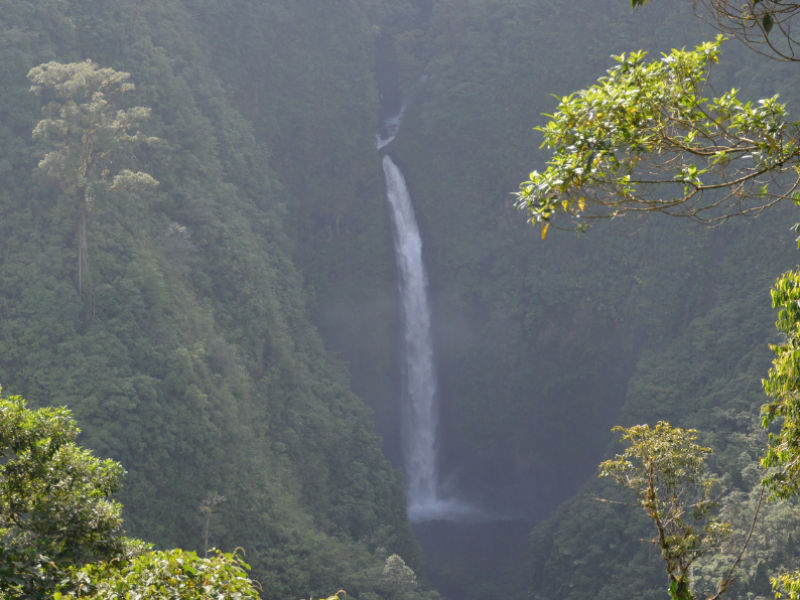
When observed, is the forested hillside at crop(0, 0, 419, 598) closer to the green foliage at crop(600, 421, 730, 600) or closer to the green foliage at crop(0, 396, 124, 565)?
the green foliage at crop(0, 396, 124, 565)

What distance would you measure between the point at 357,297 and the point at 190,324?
476 inches

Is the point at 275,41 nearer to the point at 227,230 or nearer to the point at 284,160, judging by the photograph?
the point at 284,160

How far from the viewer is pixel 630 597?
18.2 meters

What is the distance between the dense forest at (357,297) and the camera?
16.9m

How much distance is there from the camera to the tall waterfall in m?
30.0

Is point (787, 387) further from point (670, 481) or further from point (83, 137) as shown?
point (83, 137)

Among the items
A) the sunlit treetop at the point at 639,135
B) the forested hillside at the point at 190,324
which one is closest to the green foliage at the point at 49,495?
the sunlit treetop at the point at 639,135

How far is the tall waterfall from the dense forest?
2.15 feet

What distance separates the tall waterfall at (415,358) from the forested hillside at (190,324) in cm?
556

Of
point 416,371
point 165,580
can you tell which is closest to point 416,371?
point 416,371

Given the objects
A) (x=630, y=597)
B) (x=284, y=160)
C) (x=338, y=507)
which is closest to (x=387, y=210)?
(x=284, y=160)

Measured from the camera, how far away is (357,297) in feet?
101

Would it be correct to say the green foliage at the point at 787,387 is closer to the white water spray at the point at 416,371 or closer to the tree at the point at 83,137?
the tree at the point at 83,137

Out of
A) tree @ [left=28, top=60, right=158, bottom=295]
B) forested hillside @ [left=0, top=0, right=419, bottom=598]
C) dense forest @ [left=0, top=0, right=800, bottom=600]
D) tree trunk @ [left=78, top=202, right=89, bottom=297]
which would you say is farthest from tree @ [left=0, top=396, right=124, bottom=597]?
tree @ [left=28, top=60, right=158, bottom=295]
